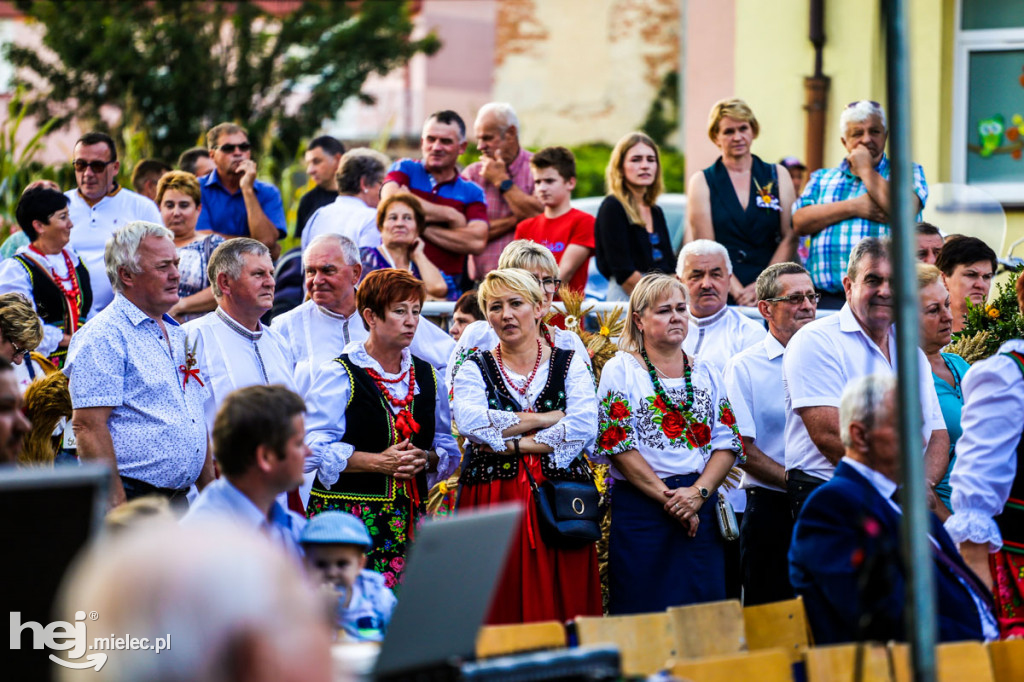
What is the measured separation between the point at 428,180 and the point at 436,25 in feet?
76.2

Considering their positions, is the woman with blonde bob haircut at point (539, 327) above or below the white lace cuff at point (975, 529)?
above

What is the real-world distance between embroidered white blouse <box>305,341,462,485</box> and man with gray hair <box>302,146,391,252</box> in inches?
88.6

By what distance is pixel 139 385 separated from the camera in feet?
17.5

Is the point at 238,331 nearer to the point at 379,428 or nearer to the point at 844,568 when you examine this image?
the point at 379,428

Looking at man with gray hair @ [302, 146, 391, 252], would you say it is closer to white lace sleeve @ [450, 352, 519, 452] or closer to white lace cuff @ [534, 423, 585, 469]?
white lace sleeve @ [450, 352, 519, 452]

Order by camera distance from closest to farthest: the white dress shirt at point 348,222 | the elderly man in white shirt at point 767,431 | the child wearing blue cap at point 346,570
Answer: the child wearing blue cap at point 346,570, the elderly man in white shirt at point 767,431, the white dress shirt at point 348,222

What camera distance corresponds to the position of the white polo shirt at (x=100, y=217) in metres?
8.27

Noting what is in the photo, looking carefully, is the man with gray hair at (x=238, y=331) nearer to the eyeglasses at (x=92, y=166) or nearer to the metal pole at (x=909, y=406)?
the eyeglasses at (x=92, y=166)

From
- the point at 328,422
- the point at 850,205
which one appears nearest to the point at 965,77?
the point at 850,205

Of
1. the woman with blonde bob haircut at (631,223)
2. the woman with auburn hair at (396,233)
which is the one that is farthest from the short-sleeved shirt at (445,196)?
the woman with blonde bob haircut at (631,223)

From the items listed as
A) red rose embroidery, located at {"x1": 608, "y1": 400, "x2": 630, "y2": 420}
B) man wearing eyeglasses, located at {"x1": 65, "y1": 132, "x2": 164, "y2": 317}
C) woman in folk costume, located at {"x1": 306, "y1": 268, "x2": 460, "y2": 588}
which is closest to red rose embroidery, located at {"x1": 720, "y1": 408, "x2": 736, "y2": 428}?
red rose embroidery, located at {"x1": 608, "y1": 400, "x2": 630, "y2": 420}

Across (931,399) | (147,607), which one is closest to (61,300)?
(931,399)

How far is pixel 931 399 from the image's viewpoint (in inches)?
228

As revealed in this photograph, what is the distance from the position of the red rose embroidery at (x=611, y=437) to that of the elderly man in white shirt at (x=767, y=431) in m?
0.64
